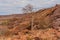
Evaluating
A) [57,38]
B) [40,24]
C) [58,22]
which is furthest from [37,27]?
[57,38]

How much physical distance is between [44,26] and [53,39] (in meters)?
9.79

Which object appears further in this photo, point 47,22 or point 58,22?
point 47,22

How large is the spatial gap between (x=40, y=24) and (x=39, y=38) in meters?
10.8

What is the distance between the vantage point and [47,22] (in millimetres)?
31734

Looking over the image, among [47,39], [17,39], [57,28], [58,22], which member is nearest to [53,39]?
[47,39]

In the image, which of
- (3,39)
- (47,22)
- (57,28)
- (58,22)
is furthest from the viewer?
(47,22)

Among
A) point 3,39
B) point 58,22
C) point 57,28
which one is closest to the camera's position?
point 3,39

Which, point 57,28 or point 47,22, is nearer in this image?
point 57,28

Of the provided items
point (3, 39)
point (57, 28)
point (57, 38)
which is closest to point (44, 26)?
point (57, 28)

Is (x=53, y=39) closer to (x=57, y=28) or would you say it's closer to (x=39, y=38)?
(x=39, y=38)

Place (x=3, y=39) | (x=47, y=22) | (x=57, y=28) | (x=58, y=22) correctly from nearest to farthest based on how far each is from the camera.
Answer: (x=3, y=39) → (x=57, y=28) → (x=58, y=22) → (x=47, y=22)

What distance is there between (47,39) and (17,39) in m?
2.55

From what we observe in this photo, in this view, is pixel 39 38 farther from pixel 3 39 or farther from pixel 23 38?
pixel 3 39

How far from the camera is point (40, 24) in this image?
31000mm
